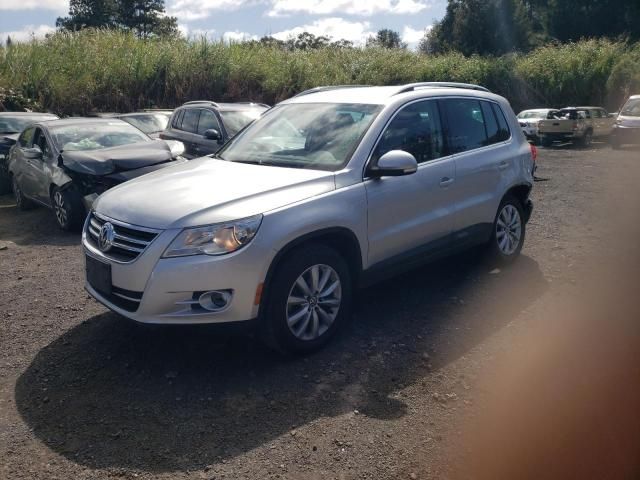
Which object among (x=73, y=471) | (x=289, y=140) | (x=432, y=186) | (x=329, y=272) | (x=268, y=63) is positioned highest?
(x=268, y=63)

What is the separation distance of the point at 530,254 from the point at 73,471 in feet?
17.7

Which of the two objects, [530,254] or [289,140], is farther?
[530,254]

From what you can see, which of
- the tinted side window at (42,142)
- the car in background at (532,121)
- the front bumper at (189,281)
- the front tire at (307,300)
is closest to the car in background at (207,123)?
the tinted side window at (42,142)

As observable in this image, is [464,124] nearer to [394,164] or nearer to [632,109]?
[394,164]

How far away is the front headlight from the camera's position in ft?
12.8

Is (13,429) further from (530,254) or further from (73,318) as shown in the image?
(530,254)

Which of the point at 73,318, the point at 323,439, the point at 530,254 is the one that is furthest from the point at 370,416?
the point at 530,254

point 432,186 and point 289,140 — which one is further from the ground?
point 289,140

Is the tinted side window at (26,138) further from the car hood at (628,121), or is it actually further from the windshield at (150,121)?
the car hood at (628,121)

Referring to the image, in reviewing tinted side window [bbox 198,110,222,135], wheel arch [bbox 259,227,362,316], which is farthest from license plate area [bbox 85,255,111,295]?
tinted side window [bbox 198,110,222,135]

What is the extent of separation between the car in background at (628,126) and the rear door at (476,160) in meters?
16.6

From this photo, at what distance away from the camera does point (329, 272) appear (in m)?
4.39

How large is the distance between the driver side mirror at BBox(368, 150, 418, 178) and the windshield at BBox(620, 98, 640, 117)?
19.0 m

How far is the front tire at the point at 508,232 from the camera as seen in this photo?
622cm
